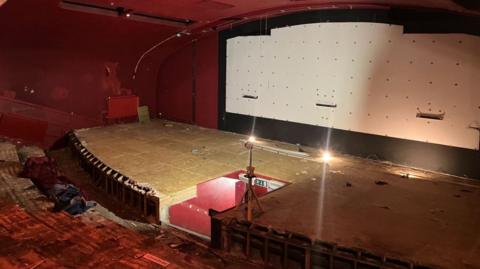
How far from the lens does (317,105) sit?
9859 mm

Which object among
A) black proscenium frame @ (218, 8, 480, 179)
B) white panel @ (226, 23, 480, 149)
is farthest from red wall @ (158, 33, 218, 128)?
white panel @ (226, 23, 480, 149)

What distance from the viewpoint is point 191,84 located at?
12.9 metres

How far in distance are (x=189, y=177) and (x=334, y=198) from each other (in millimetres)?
2709

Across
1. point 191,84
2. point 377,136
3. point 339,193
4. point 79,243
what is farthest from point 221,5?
point 79,243

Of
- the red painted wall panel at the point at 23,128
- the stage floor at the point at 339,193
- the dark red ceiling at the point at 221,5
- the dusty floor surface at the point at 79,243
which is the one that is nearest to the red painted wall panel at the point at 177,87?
the stage floor at the point at 339,193

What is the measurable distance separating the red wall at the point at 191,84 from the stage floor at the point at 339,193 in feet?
5.62

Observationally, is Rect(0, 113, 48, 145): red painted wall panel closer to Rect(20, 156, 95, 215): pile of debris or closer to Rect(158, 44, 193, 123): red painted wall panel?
Rect(20, 156, 95, 215): pile of debris

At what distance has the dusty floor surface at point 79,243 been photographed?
4.20m

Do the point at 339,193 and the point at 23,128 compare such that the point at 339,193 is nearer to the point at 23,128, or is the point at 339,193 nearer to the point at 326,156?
the point at 326,156

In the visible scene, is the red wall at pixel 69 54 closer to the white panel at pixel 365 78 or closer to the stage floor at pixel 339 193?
the stage floor at pixel 339 193

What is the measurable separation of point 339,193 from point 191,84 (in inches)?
286

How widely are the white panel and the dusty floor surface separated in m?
5.02

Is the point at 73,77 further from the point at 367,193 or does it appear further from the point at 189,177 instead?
the point at 367,193

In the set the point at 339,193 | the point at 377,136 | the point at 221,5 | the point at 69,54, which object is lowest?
the point at 339,193
